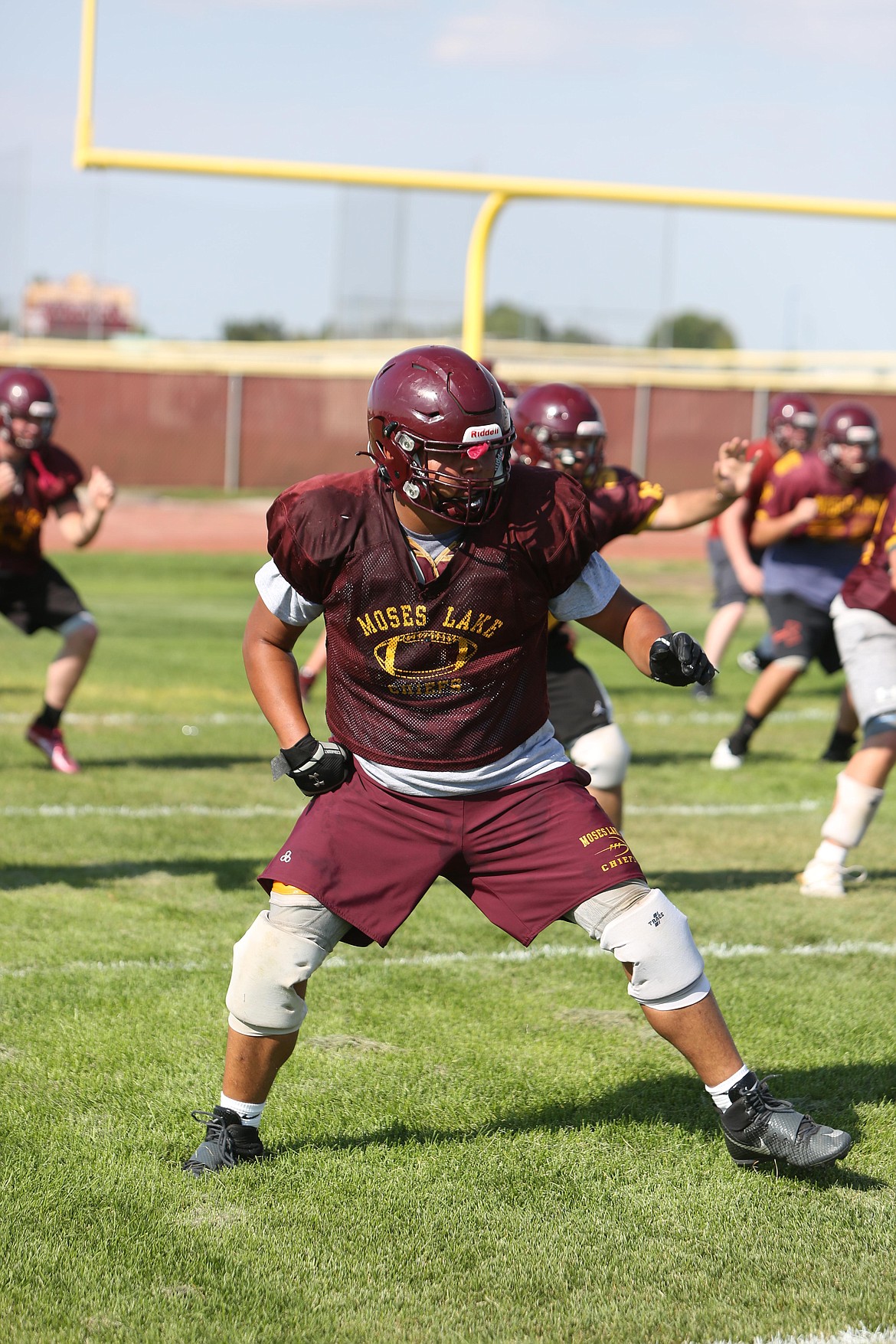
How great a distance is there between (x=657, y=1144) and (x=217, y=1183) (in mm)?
1088

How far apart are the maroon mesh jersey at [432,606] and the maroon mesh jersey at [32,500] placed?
5083 millimetres

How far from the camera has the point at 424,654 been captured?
142 inches

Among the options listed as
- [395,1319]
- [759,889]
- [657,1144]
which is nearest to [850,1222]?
[657,1144]

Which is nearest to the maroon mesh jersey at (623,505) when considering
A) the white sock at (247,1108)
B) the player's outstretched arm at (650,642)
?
the player's outstretched arm at (650,642)

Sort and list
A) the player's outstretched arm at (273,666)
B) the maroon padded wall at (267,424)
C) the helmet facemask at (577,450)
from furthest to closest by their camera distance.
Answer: the maroon padded wall at (267,424) → the helmet facemask at (577,450) → the player's outstretched arm at (273,666)

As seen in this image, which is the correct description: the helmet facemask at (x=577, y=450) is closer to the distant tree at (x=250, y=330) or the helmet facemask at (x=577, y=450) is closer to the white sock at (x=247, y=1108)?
the white sock at (x=247, y=1108)

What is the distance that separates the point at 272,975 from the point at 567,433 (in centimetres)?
296

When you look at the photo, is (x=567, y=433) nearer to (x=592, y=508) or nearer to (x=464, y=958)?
(x=592, y=508)

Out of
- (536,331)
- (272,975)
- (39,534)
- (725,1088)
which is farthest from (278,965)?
(536,331)

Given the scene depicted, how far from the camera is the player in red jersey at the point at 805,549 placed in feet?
28.3

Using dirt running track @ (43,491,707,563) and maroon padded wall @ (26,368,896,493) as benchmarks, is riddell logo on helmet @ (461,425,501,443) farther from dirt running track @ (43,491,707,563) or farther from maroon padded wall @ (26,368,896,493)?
maroon padded wall @ (26,368,896,493)

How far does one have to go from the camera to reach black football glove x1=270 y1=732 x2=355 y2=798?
3547mm

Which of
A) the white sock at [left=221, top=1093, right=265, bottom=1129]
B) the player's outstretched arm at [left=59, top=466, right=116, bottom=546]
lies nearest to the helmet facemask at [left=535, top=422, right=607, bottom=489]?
the player's outstretched arm at [left=59, top=466, right=116, bottom=546]

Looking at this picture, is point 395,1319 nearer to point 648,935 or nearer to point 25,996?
point 648,935
